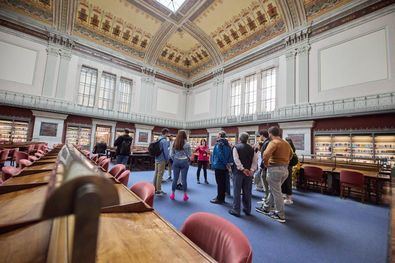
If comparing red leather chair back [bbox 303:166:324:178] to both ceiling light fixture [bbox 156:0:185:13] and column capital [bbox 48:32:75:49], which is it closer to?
ceiling light fixture [bbox 156:0:185:13]

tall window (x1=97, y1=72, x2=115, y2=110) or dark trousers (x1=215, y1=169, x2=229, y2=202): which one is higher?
tall window (x1=97, y1=72, x2=115, y2=110)

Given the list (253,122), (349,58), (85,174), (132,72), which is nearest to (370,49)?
(349,58)

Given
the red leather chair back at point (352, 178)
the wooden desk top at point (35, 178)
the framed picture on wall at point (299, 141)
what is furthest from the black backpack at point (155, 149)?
the framed picture on wall at point (299, 141)

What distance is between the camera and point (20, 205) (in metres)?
1.22

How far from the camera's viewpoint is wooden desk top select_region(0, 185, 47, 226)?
40.1 inches

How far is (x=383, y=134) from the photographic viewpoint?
6520 mm

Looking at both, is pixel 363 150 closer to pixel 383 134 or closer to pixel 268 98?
pixel 383 134

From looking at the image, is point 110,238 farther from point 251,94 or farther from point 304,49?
point 251,94

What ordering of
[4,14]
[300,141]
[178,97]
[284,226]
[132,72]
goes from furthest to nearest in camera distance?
[178,97] < [132,72] < [4,14] < [300,141] < [284,226]

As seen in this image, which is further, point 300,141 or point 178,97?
point 178,97

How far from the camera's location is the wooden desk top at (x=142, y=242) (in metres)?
0.77

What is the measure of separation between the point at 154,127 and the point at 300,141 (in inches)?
429

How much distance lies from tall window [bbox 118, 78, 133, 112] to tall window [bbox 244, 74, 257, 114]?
9.41m

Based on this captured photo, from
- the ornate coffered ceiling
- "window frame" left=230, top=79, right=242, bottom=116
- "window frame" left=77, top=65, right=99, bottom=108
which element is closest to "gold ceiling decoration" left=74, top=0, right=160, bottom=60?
the ornate coffered ceiling
